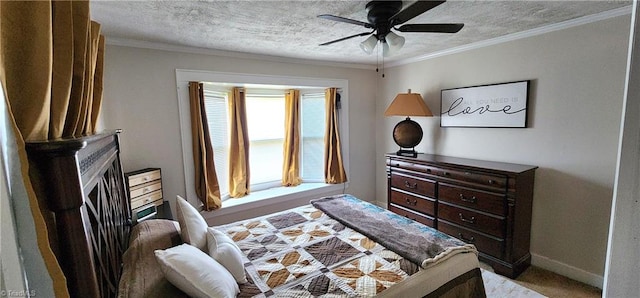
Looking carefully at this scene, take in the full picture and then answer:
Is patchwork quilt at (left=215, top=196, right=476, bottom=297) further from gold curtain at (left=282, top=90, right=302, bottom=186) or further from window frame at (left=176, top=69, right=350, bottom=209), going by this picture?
gold curtain at (left=282, top=90, right=302, bottom=186)

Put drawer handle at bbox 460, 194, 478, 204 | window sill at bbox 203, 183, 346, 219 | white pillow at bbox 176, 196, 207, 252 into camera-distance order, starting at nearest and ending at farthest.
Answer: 1. white pillow at bbox 176, 196, 207, 252
2. drawer handle at bbox 460, 194, 478, 204
3. window sill at bbox 203, 183, 346, 219

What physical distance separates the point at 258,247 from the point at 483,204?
2.10m

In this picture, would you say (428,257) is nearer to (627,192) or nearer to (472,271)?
(472,271)

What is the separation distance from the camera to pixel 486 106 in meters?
2.87

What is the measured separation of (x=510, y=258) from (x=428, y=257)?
1.34 m

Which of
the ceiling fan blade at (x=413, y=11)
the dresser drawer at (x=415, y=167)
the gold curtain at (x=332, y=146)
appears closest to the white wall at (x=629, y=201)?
the ceiling fan blade at (x=413, y=11)

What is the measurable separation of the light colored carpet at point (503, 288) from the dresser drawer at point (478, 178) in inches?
32.8

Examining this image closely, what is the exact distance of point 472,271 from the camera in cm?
171

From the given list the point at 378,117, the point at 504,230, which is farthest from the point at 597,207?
the point at 378,117

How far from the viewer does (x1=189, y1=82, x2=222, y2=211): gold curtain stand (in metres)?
2.92

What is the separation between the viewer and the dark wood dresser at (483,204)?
94.5 inches

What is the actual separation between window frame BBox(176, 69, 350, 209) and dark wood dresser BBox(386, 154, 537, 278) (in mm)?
1395

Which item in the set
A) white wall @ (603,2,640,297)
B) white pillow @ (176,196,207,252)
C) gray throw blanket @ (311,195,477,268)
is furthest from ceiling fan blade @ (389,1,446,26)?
white pillow @ (176,196,207,252)

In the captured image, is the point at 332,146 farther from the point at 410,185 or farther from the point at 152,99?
the point at 152,99
